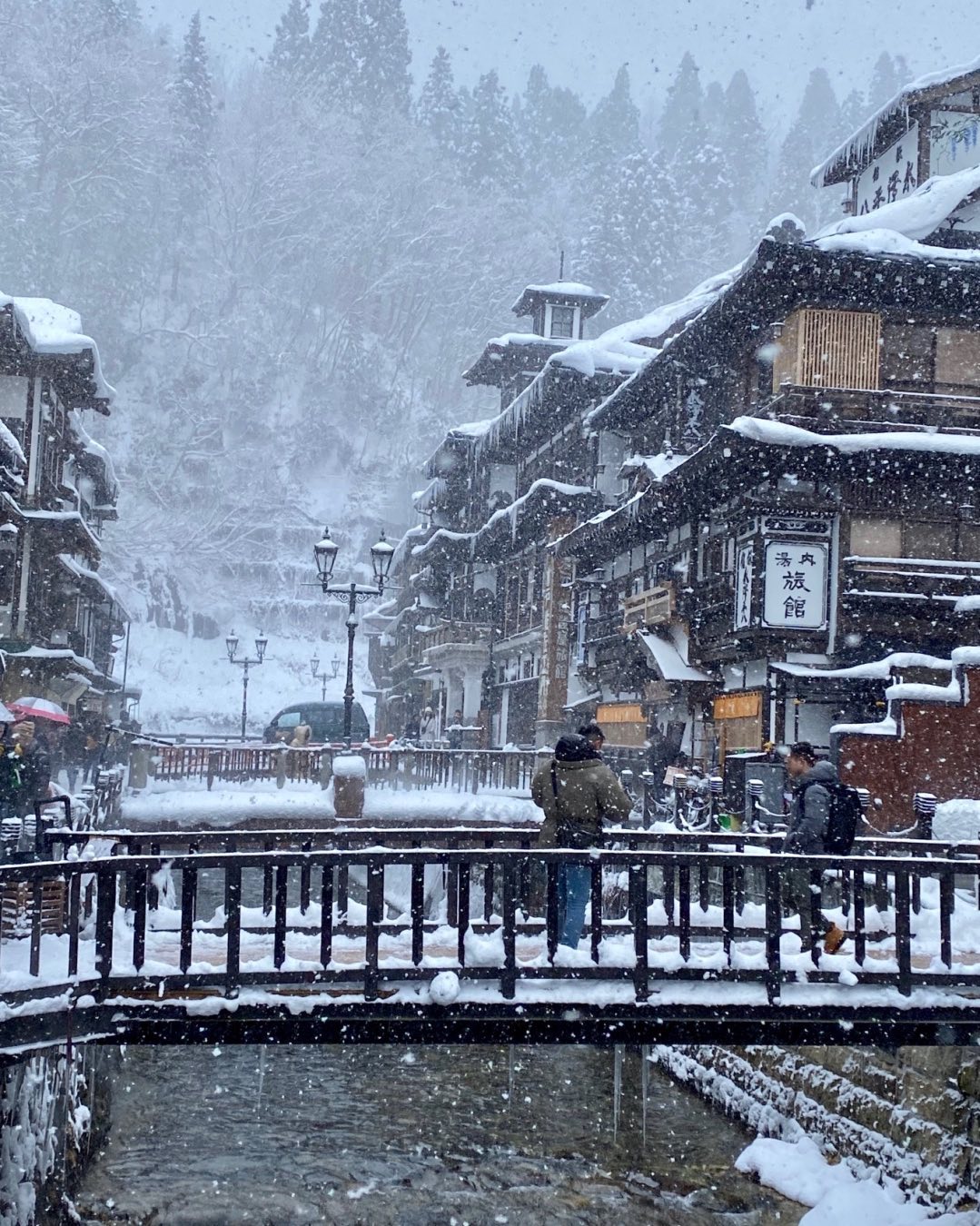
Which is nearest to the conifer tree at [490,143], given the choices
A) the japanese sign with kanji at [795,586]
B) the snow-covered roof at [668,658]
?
the snow-covered roof at [668,658]

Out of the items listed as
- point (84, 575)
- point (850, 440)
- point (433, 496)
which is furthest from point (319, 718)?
point (850, 440)

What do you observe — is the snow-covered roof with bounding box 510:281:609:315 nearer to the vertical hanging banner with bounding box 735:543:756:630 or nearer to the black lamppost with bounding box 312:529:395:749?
the black lamppost with bounding box 312:529:395:749

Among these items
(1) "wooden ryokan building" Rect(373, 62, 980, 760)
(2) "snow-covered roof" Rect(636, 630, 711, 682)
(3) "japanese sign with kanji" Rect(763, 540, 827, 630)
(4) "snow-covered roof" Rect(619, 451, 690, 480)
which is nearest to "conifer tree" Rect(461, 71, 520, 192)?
A: (1) "wooden ryokan building" Rect(373, 62, 980, 760)

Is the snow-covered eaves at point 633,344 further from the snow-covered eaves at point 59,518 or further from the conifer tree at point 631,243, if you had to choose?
the conifer tree at point 631,243

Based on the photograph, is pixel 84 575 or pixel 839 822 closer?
pixel 839 822

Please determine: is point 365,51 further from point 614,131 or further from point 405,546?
point 405,546

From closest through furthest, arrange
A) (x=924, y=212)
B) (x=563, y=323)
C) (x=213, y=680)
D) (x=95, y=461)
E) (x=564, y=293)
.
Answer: (x=924, y=212) → (x=95, y=461) → (x=564, y=293) → (x=563, y=323) → (x=213, y=680)

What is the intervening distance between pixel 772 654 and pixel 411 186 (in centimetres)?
7993

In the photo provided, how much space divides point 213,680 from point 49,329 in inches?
1648

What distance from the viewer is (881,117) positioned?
3344cm

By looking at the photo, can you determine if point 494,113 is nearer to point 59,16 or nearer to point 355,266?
point 355,266

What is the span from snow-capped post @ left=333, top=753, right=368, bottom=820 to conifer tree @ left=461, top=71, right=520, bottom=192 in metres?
83.9

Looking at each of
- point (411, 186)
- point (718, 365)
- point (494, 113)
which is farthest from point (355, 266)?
point (718, 365)

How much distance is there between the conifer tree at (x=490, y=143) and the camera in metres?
102
